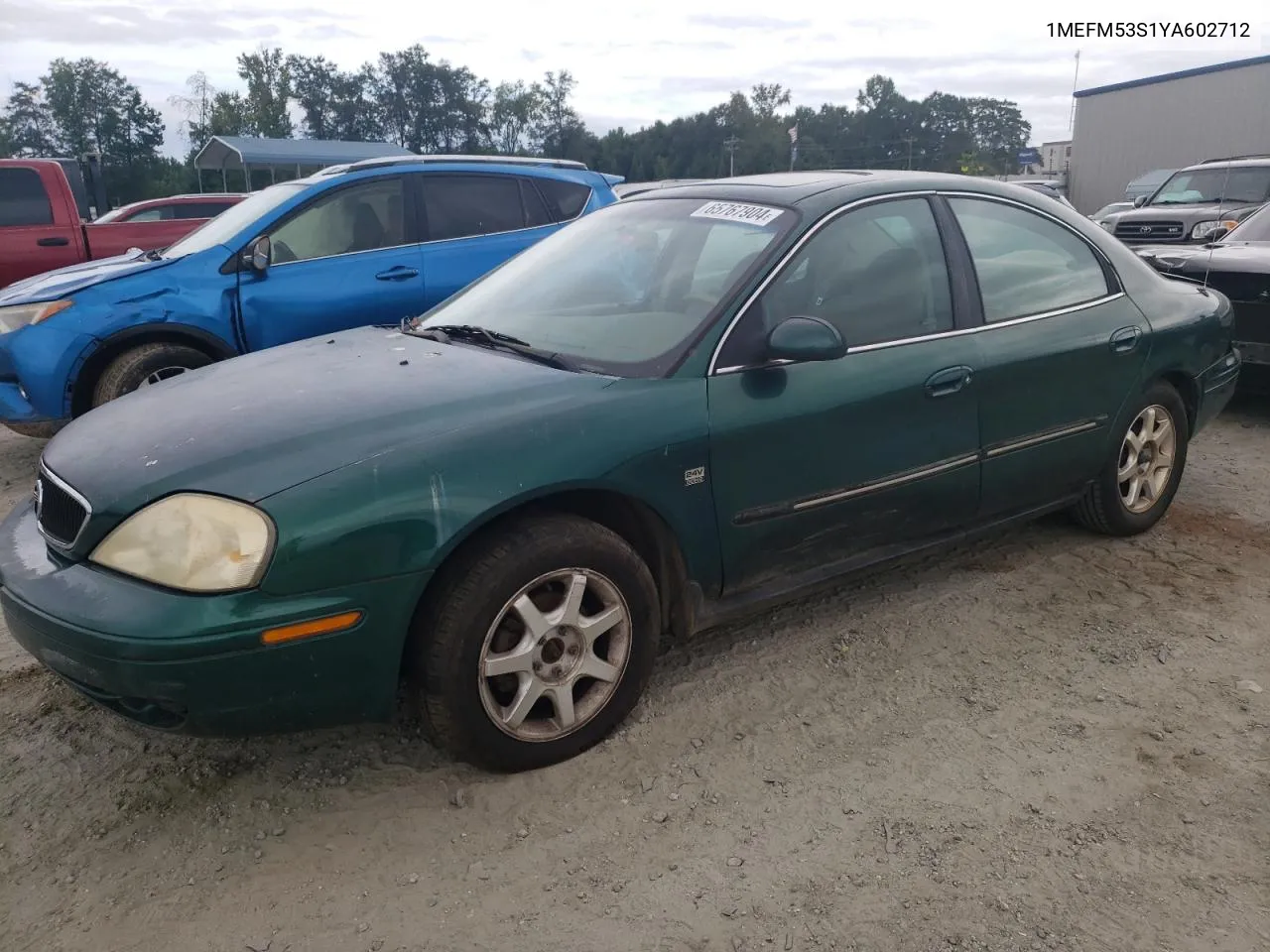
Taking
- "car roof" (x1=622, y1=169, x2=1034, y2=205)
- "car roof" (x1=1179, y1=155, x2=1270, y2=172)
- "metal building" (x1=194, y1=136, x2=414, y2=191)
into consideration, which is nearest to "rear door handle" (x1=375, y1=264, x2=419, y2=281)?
"car roof" (x1=622, y1=169, x2=1034, y2=205)

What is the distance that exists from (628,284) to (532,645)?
137cm

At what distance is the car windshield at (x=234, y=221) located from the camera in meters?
6.01

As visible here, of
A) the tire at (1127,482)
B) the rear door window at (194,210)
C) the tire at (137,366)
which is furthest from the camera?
the rear door window at (194,210)

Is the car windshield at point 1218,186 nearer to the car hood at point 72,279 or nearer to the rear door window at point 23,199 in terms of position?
the car hood at point 72,279

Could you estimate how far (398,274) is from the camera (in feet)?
20.4

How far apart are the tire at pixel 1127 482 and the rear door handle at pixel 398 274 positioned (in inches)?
160

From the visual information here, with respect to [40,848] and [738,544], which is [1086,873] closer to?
[738,544]

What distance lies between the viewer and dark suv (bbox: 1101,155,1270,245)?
36.9 ft

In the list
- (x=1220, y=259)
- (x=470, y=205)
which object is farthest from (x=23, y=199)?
(x=1220, y=259)

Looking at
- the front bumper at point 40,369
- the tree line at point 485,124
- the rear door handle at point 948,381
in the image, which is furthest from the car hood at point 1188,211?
the tree line at point 485,124

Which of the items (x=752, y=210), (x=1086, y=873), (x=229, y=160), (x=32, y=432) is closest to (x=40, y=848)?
(x=1086, y=873)

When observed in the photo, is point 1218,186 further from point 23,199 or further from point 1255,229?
point 23,199

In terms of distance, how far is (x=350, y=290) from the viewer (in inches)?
238

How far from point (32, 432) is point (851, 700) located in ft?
16.4
